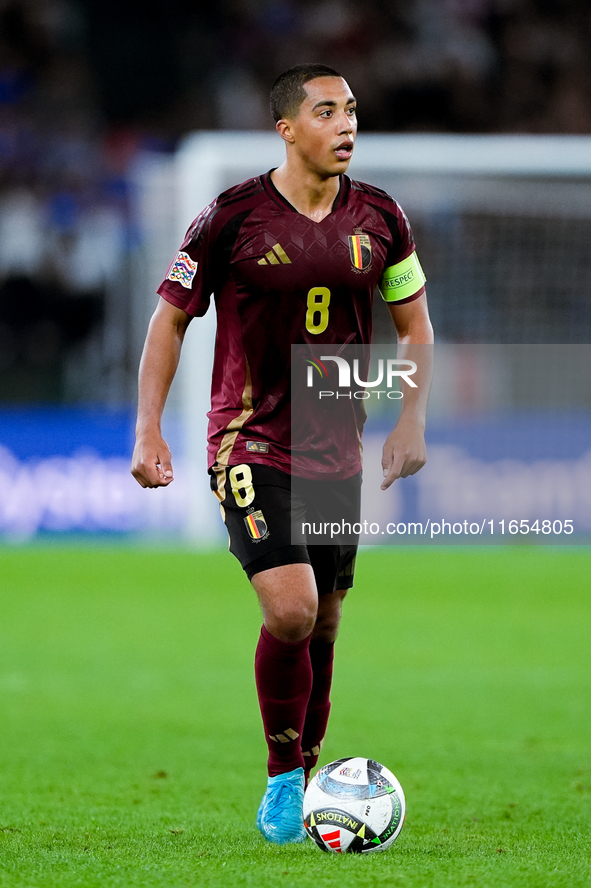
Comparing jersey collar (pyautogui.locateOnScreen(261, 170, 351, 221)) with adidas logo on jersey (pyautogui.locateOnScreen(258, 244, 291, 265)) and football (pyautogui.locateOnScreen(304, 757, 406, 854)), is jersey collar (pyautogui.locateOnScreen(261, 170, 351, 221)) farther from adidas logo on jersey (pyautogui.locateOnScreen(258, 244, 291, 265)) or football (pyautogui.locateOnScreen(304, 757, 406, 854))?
football (pyautogui.locateOnScreen(304, 757, 406, 854))

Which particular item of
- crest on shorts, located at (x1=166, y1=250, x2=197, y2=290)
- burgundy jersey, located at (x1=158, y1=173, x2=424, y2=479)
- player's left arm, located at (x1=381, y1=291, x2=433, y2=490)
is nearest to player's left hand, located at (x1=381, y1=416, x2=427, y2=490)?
player's left arm, located at (x1=381, y1=291, x2=433, y2=490)

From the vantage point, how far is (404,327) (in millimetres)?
4199

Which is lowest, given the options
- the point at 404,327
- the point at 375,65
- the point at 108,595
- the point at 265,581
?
the point at 108,595

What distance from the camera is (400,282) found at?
4.13 meters

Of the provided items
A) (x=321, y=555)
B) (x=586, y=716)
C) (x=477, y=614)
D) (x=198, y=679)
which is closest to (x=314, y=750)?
(x=321, y=555)

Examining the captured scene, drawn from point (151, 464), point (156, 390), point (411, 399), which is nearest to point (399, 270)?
point (411, 399)

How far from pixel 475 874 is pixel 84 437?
33.8 ft

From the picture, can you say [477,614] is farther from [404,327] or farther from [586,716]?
[404,327]

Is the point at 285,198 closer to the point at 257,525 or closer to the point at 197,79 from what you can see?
the point at 257,525

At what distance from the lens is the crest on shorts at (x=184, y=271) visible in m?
3.96

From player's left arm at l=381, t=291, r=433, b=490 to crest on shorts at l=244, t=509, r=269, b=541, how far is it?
16.4 inches

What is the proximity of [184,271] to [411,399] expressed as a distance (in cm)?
81

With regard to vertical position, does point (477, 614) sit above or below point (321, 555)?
below

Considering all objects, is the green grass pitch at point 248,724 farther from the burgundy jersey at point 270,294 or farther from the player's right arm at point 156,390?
the burgundy jersey at point 270,294
